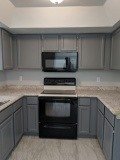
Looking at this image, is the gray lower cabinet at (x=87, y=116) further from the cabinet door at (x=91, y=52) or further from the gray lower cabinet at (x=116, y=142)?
the gray lower cabinet at (x=116, y=142)

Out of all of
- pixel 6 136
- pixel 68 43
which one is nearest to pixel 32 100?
pixel 6 136

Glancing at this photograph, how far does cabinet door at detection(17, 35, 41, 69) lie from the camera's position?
3369 mm

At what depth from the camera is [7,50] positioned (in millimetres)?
3152

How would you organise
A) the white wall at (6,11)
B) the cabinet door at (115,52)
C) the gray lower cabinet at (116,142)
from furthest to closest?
the cabinet door at (115,52) < the white wall at (6,11) < the gray lower cabinet at (116,142)

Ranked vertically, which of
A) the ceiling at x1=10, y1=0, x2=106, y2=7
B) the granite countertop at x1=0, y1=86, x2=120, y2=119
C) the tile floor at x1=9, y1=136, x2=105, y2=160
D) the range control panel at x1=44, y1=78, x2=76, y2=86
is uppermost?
the ceiling at x1=10, y1=0, x2=106, y2=7

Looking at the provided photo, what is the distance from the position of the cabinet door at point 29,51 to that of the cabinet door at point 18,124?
1.01m

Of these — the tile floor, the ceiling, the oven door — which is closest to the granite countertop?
the oven door

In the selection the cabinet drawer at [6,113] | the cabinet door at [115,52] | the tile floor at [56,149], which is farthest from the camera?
the cabinet door at [115,52]

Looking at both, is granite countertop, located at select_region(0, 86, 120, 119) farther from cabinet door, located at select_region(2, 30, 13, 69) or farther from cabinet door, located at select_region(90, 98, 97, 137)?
cabinet door, located at select_region(2, 30, 13, 69)

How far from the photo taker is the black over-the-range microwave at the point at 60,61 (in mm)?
3252

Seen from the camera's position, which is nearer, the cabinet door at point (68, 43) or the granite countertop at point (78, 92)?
the granite countertop at point (78, 92)

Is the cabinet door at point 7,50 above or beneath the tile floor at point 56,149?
above

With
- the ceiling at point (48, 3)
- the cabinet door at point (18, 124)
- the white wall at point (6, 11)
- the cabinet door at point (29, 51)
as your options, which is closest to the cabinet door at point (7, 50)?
the cabinet door at point (29, 51)

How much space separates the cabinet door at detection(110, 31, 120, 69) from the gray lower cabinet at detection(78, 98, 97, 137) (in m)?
0.76
